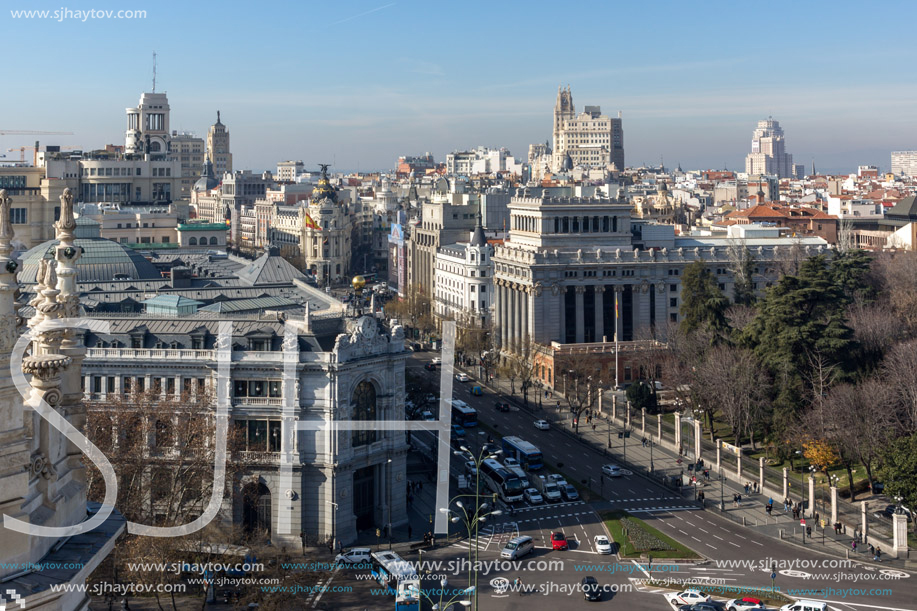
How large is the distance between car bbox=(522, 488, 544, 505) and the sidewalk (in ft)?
31.6

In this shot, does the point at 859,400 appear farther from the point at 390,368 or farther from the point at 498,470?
the point at 390,368

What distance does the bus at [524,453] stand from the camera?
237 feet

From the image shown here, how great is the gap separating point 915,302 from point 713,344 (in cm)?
2136

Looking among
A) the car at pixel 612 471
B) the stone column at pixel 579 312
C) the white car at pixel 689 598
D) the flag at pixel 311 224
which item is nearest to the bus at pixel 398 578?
the white car at pixel 689 598

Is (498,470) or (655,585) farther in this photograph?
(498,470)

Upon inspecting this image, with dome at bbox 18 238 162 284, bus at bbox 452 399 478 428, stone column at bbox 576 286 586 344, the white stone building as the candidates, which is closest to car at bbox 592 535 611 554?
bus at bbox 452 399 478 428

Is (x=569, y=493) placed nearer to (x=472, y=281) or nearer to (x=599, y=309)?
(x=599, y=309)

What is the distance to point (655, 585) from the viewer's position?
170ft

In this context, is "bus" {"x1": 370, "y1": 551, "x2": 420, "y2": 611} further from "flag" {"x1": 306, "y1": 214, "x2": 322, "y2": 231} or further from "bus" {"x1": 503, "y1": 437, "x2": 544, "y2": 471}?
"flag" {"x1": 306, "y1": 214, "x2": 322, "y2": 231}

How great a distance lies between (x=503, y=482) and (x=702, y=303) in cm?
3332

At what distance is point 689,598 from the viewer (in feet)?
160

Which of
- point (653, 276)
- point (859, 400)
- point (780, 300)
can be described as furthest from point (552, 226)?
point (859, 400)

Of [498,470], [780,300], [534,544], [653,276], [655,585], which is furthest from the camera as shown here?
[653,276]

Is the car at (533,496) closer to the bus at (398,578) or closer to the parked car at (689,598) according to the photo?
the bus at (398,578)
